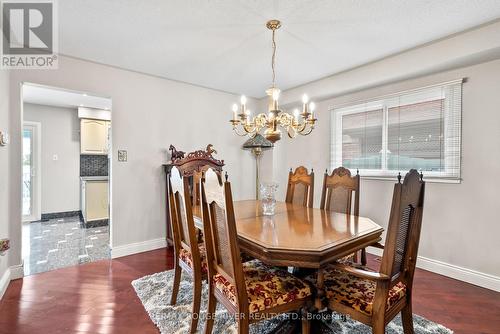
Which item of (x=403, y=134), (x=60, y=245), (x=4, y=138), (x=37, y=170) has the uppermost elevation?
(x=403, y=134)

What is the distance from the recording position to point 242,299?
4.44 ft

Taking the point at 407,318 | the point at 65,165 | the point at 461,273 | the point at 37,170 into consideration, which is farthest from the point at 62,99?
the point at 461,273

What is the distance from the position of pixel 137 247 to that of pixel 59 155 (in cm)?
362

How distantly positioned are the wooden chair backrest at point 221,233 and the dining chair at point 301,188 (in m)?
1.44

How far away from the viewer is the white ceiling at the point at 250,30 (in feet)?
6.65

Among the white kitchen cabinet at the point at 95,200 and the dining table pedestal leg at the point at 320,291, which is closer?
the dining table pedestal leg at the point at 320,291

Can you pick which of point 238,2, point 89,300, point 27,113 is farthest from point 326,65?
point 27,113

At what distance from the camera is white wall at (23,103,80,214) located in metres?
5.41

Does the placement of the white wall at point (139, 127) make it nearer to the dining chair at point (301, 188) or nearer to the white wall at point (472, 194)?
the dining chair at point (301, 188)

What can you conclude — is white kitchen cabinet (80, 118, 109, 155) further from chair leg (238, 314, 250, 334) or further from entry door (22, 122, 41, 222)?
chair leg (238, 314, 250, 334)

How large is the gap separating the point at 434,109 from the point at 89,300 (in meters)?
4.03

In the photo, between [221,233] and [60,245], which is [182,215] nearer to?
[221,233]

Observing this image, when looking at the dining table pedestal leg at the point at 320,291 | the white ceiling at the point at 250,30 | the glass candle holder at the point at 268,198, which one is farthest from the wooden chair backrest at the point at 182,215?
the white ceiling at the point at 250,30

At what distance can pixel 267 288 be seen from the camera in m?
1.48
